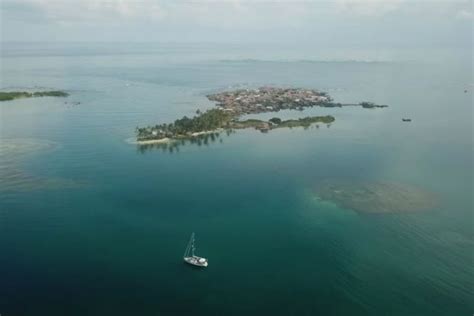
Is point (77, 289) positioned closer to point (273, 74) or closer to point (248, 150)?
point (248, 150)

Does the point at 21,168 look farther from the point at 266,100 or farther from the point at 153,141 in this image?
the point at 266,100

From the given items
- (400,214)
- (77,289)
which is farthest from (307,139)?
(77,289)

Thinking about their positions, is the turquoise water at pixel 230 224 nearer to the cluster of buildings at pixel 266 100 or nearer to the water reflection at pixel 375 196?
the water reflection at pixel 375 196

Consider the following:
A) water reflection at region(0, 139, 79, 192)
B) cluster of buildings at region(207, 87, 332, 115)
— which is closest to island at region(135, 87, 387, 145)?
cluster of buildings at region(207, 87, 332, 115)

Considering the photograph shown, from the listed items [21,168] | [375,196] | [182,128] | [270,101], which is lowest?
[375,196]

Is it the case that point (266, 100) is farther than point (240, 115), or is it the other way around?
point (266, 100)

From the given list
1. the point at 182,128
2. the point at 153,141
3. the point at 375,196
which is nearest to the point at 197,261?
the point at 375,196

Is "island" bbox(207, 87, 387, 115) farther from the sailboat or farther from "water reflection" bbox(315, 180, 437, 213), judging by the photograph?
the sailboat
